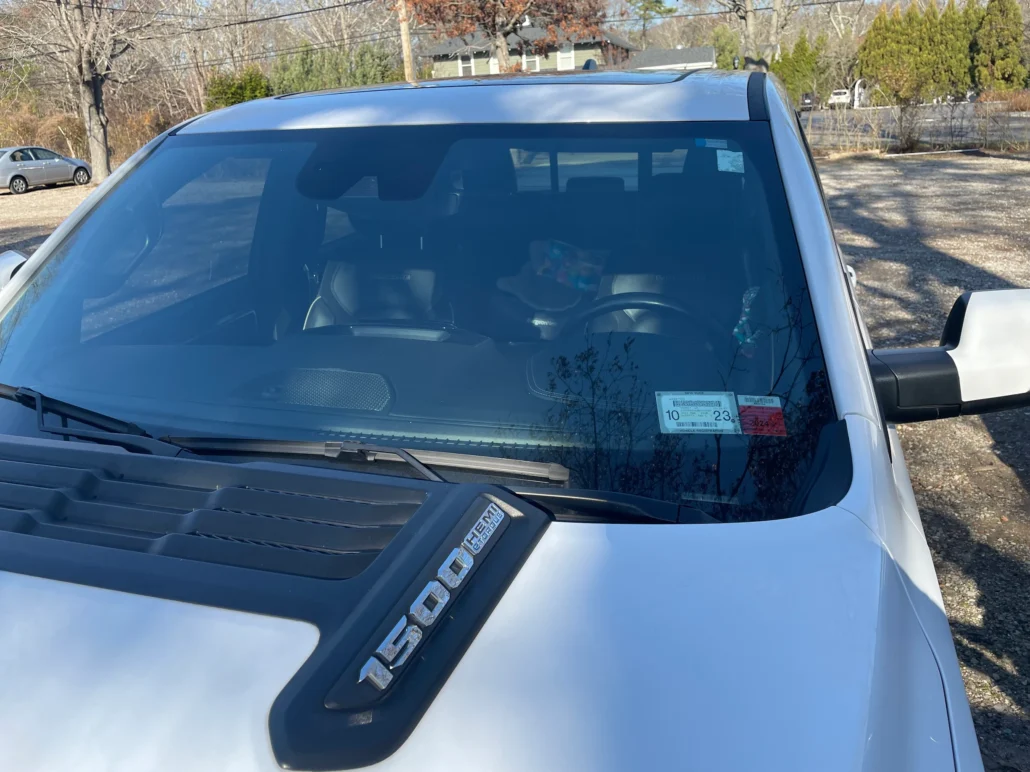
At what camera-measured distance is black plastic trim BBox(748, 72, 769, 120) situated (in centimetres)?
211

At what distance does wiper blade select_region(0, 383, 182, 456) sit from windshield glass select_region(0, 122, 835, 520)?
2.8 inches

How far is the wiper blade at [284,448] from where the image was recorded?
1652mm

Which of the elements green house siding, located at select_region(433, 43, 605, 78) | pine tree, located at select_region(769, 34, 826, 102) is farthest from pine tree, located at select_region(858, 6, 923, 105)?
green house siding, located at select_region(433, 43, 605, 78)

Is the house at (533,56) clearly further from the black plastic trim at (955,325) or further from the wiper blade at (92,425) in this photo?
the wiper blade at (92,425)

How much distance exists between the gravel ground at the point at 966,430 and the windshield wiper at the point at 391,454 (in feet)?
6.34

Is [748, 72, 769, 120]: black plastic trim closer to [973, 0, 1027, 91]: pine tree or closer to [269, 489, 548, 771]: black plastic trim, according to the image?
[269, 489, 548, 771]: black plastic trim

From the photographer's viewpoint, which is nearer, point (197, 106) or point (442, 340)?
point (442, 340)

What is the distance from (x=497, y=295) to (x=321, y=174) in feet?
2.00

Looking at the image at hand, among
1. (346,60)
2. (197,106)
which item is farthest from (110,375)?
(197,106)

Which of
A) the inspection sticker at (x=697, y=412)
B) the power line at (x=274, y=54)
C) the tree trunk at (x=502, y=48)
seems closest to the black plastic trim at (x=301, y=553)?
the inspection sticker at (x=697, y=412)

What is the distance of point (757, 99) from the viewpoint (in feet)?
7.22

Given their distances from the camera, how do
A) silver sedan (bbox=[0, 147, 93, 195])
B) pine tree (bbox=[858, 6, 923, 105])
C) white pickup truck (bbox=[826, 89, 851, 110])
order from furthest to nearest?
1. silver sedan (bbox=[0, 147, 93, 195])
2. white pickup truck (bbox=[826, 89, 851, 110])
3. pine tree (bbox=[858, 6, 923, 105])

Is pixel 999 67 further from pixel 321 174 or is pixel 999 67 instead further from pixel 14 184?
pixel 321 174

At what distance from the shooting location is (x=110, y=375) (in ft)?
6.74
